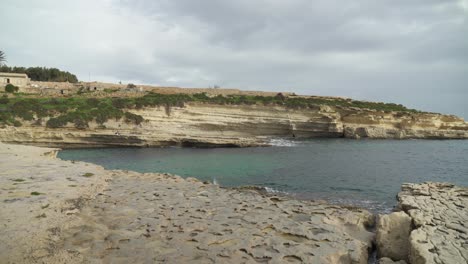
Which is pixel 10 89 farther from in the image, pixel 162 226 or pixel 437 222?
pixel 437 222

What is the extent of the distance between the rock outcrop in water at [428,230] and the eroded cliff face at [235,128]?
25580 mm

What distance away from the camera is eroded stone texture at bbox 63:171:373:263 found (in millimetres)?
7004

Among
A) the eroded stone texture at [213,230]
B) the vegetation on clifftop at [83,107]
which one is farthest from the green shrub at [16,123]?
the eroded stone texture at [213,230]

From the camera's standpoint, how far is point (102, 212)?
375 inches

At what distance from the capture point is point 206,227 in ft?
28.2

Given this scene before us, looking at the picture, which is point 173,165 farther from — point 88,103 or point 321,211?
point 88,103

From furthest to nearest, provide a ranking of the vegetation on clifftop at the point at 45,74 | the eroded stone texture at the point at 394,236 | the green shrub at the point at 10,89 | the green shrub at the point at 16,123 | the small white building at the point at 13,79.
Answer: the vegetation on clifftop at the point at 45,74 < the small white building at the point at 13,79 < the green shrub at the point at 10,89 < the green shrub at the point at 16,123 < the eroded stone texture at the point at 394,236

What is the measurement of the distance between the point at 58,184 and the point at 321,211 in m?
9.72

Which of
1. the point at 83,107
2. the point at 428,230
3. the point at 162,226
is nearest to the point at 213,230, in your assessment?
the point at 162,226

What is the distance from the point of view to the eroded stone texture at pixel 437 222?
6.68 metres

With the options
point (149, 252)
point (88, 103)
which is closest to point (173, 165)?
point (149, 252)

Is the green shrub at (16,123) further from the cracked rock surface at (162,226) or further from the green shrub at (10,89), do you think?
the cracked rock surface at (162,226)

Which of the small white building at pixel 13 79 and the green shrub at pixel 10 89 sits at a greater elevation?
the small white building at pixel 13 79

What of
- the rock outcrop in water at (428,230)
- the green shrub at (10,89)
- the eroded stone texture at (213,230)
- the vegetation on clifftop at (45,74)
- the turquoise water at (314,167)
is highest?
the vegetation on clifftop at (45,74)
